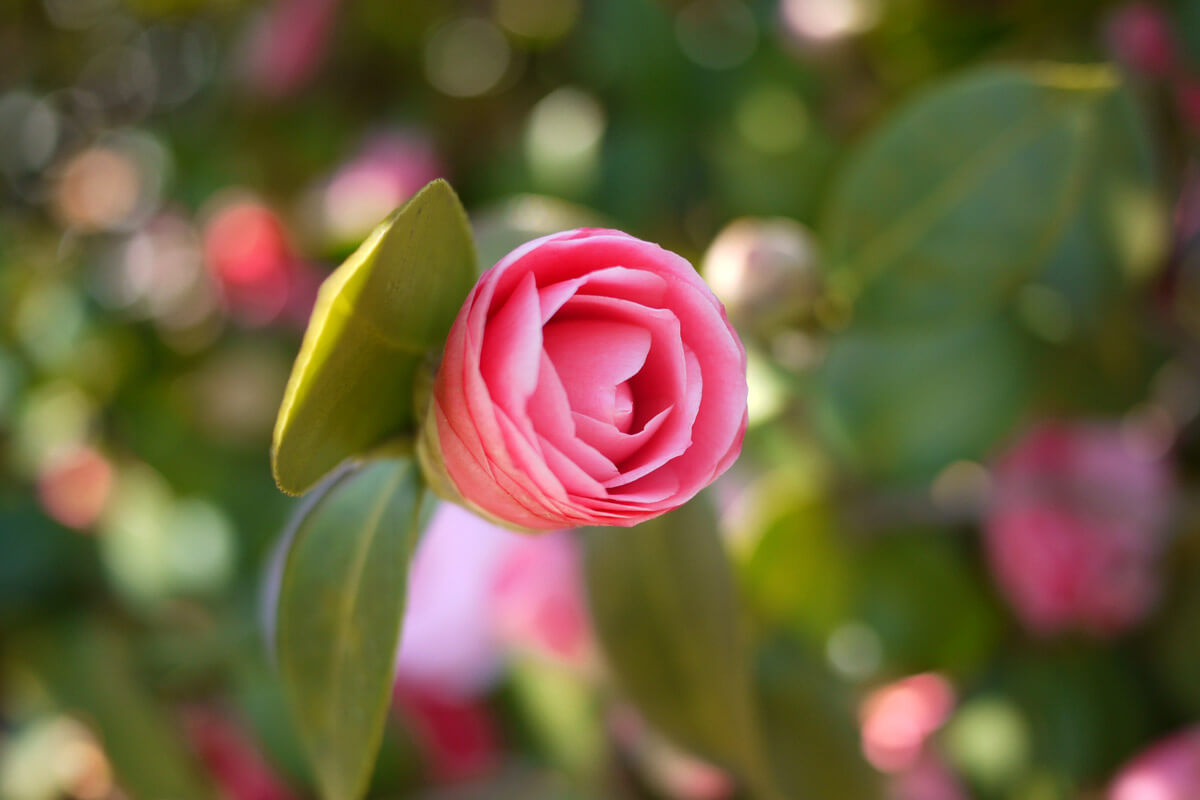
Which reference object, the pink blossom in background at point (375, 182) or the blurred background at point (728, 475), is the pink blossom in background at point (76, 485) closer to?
the blurred background at point (728, 475)

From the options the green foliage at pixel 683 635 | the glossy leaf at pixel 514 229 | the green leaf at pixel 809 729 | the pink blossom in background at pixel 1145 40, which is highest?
the pink blossom in background at pixel 1145 40

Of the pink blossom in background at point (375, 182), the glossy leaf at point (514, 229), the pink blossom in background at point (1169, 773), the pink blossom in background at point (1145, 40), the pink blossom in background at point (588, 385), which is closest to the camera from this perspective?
the pink blossom in background at point (588, 385)

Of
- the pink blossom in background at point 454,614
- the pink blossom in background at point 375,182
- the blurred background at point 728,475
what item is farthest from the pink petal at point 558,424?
the pink blossom in background at point 375,182

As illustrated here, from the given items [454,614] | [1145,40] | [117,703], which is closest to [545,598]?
[454,614]

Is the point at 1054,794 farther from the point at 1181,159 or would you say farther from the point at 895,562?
the point at 1181,159

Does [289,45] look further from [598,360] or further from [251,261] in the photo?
[598,360]

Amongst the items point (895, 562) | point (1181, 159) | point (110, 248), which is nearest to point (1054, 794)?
point (895, 562)

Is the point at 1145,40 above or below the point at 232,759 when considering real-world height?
above
